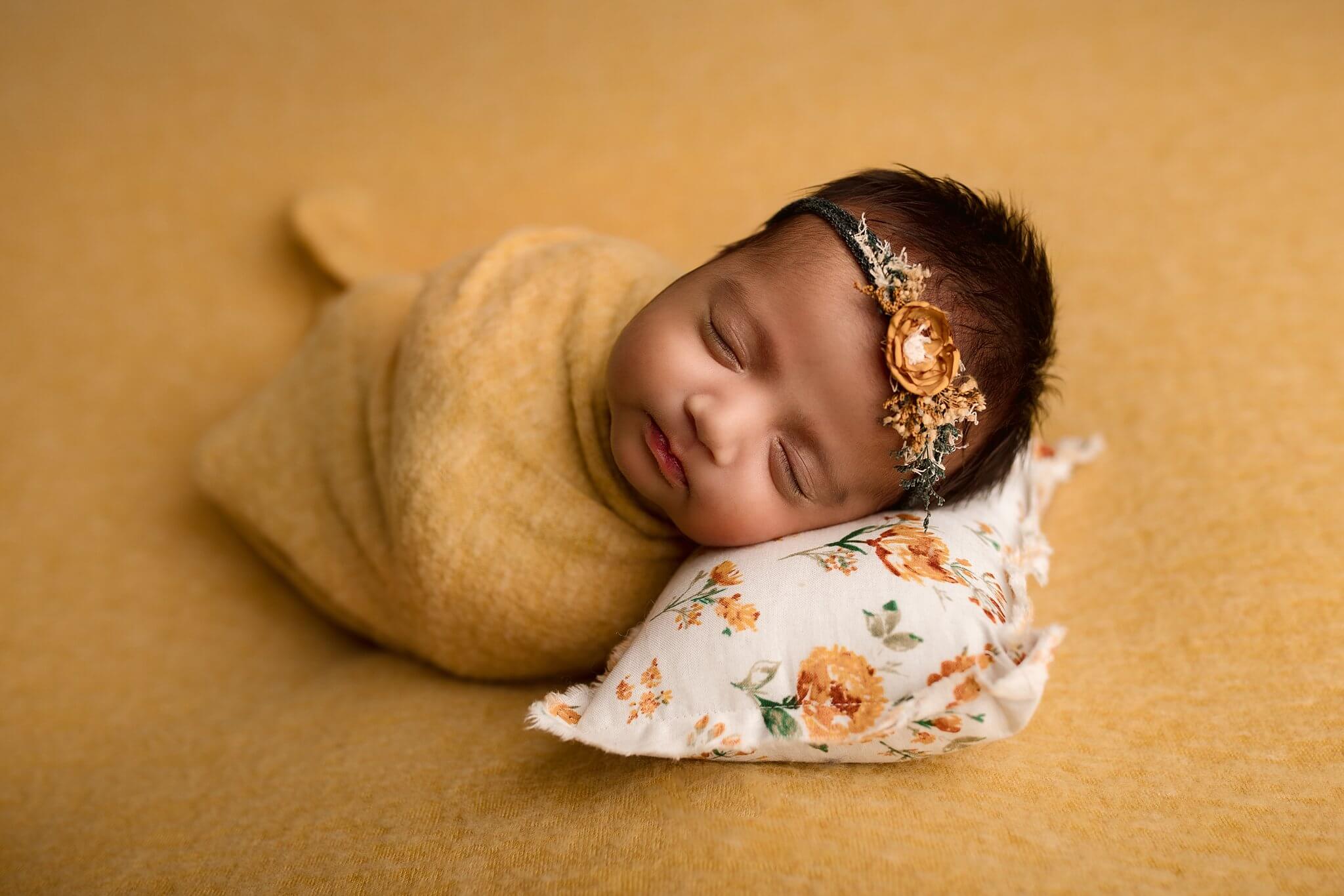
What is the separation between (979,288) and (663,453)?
52cm

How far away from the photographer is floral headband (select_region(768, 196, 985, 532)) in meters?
1.21

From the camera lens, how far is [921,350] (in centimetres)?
121

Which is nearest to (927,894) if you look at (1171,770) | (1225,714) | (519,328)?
Answer: (1171,770)

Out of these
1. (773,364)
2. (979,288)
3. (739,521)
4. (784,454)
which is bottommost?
(739,521)

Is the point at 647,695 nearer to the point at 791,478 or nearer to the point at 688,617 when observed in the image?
the point at 688,617

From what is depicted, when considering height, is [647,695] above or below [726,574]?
below

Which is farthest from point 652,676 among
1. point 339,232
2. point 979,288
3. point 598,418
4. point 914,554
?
point 339,232

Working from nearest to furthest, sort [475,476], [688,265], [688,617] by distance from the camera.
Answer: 1. [688,617]
2. [475,476]
3. [688,265]

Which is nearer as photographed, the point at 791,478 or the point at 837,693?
the point at 837,693

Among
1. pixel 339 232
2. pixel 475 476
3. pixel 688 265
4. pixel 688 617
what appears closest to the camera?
pixel 688 617

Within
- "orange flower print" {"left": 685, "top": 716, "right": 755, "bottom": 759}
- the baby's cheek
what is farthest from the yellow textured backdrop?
the baby's cheek

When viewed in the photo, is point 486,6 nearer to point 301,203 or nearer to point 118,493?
point 301,203

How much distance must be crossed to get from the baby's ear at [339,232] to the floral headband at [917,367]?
4.07ft

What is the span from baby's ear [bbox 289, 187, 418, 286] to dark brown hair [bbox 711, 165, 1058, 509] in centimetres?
105
